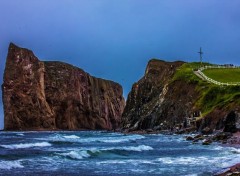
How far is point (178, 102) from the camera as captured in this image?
106 meters

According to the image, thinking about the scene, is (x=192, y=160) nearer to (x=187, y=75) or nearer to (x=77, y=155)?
(x=77, y=155)

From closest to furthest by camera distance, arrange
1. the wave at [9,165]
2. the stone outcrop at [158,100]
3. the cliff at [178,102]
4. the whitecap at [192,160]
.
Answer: the wave at [9,165] < the whitecap at [192,160] < the cliff at [178,102] < the stone outcrop at [158,100]

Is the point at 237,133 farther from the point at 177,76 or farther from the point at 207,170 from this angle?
the point at 177,76

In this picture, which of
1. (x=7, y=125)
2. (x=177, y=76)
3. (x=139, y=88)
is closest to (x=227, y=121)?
(x=177, y=76)

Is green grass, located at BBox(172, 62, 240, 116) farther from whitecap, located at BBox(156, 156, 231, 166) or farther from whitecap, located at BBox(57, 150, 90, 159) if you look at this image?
whitecap, located at BBox(156, 156, 231, 166)

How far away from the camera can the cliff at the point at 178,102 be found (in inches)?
3093

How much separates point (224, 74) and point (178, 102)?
16.7 meters

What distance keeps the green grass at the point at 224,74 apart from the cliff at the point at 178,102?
4.23 metres

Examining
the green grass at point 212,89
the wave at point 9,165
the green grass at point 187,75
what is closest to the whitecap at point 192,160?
the wave at point 9,165

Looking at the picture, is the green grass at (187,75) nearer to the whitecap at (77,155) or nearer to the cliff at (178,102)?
the cliff at (178,102)

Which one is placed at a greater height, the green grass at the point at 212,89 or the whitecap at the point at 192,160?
the green grass at the point at 212,89

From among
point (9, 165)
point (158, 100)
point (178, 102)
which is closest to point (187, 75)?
point (158, 100)

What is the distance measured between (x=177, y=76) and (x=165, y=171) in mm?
87562

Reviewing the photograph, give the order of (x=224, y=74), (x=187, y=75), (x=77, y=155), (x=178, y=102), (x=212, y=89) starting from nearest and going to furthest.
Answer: (x=77, y=155) < (x=212, y=89) < (x=178, y=102) < (x=224, y=74) < (x=187, y=75)
